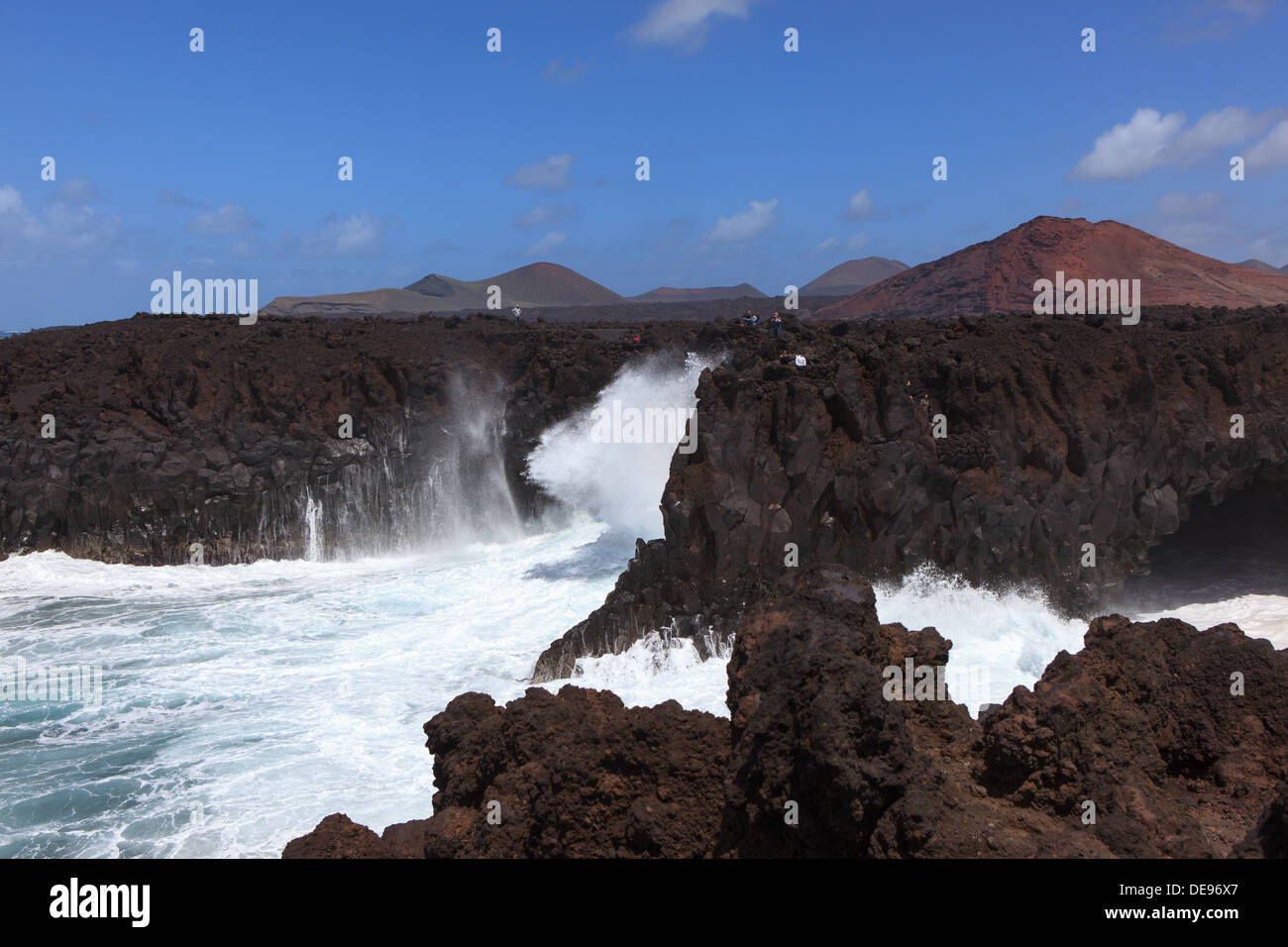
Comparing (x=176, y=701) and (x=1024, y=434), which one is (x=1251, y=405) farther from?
(x=176, y=701)

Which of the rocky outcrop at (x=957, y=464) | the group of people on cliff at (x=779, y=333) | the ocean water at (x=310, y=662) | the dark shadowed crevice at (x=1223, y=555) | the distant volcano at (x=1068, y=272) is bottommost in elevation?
the ocean water at (x=310, y=662)

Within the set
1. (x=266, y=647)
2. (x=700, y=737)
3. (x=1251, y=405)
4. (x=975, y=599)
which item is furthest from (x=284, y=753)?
(x=1251, y=405)

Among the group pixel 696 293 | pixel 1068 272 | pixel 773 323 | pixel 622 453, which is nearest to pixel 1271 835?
pixel 773 323

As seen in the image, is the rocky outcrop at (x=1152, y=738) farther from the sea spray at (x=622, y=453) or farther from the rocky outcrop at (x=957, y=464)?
the sea spray at (x=622, y=453)

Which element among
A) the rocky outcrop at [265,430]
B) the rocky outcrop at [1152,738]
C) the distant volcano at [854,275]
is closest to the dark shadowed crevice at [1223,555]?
the rocky outcrop at [1152,738]

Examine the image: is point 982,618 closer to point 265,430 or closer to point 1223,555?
point 1223,555

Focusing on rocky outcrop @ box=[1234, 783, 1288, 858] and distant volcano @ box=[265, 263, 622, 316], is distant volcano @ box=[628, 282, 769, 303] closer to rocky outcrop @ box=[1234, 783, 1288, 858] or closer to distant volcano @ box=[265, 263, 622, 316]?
distant volcano @ box=[265, 263, 622, 316]
